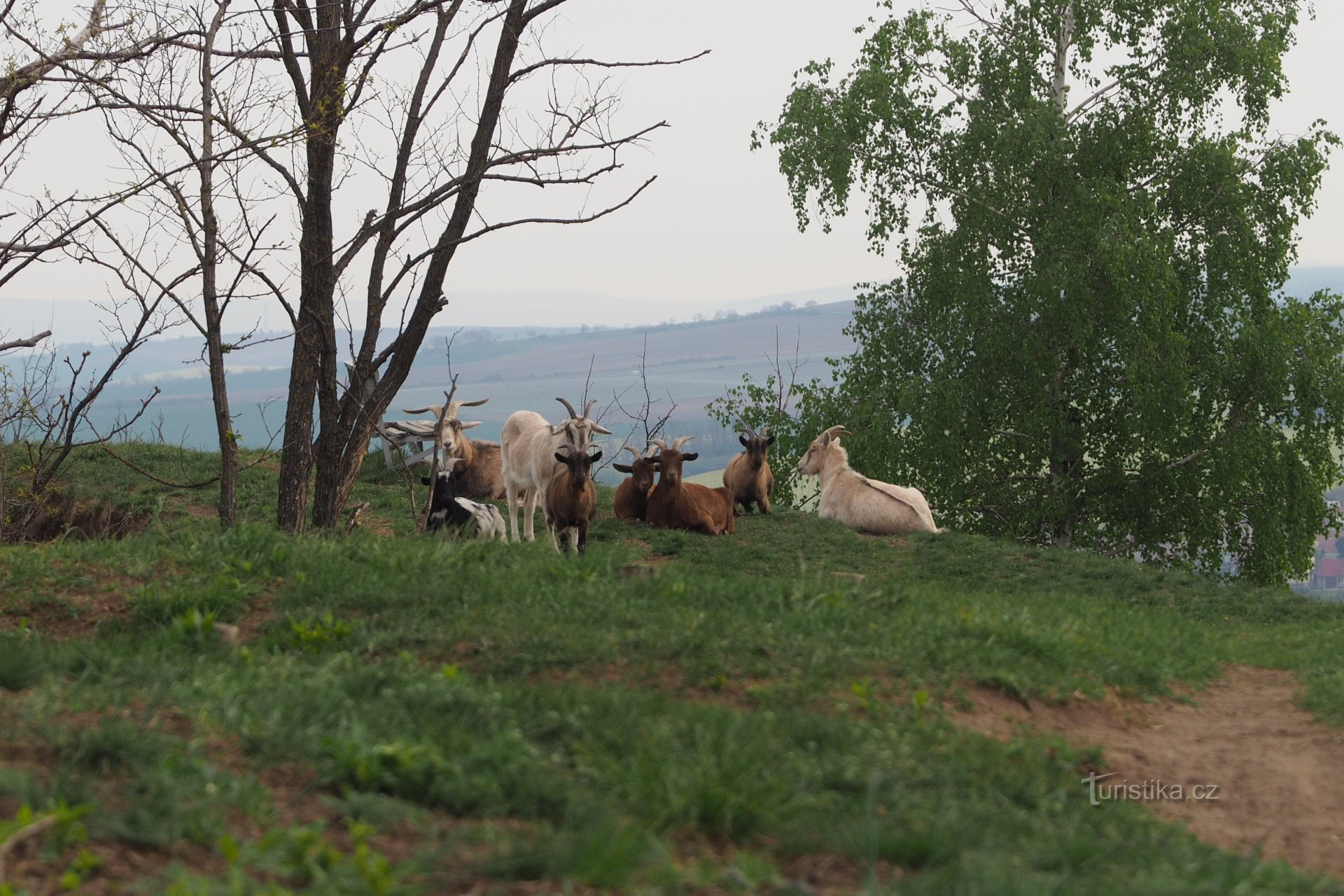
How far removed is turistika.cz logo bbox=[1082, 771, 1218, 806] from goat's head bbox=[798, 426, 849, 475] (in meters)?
14.1

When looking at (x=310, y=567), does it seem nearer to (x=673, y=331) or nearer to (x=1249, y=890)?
(x=1249, y=890)

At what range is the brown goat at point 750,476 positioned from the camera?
60.4ft

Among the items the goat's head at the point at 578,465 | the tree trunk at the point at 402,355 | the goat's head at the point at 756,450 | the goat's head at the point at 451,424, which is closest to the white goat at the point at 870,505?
the goat's head at the point at 756,450

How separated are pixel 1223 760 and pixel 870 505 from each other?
38.5 feet

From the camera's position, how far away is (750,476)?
1839 centimetres

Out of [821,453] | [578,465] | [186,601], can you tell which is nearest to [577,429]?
[578,465]

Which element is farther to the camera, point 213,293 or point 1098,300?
point 1098,300

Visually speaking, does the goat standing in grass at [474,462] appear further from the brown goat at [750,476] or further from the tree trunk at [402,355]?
the tree trunk at [402,355]

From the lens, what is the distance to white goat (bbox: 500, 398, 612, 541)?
46.4 ft

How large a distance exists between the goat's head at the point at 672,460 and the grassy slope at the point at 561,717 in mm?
6951

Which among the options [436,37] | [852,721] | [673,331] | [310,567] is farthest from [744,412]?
[673,331]

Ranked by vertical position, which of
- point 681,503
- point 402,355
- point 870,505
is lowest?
point 870,505

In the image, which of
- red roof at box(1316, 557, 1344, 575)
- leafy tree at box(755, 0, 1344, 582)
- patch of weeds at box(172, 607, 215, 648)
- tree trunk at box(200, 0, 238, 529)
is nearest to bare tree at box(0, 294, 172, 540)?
tree trunk at box(200, 0, 238, 529)

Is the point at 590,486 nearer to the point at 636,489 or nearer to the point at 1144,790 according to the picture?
the point at 636,489
